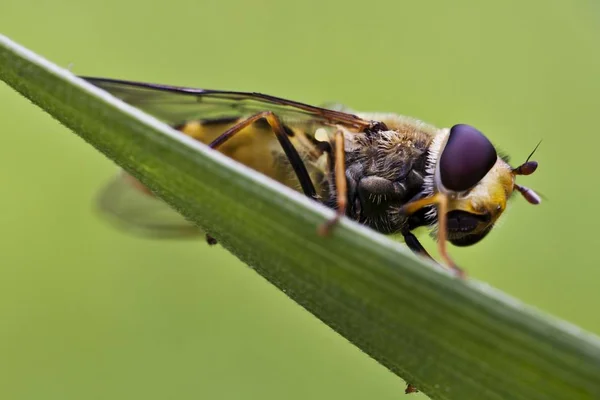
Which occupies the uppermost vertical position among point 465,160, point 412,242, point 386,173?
point 465,160

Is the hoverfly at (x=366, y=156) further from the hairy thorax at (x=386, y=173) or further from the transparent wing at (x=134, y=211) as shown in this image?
the transparent wing at (x=134, y=211)

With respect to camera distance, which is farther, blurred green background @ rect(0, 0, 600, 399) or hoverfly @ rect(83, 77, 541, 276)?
blurred green background @ rect(0, 0, 600, 399)

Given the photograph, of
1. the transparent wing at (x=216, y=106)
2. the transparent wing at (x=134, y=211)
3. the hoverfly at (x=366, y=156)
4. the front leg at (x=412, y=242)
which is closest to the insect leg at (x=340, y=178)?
the hoverfly at (x=366, y=156)

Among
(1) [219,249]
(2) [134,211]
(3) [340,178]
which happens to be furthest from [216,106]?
(1) [219,249]

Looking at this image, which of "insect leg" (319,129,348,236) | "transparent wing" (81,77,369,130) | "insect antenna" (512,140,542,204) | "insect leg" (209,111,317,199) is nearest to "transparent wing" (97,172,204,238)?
"transparent wing" (81,77,369,130)

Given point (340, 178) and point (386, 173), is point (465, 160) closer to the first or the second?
point (386, 173)

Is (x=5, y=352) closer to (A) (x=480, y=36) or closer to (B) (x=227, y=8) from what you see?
(B) (x=227, y=8)

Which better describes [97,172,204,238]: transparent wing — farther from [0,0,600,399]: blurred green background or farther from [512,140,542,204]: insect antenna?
[512,140,542,204]: insect antenna
